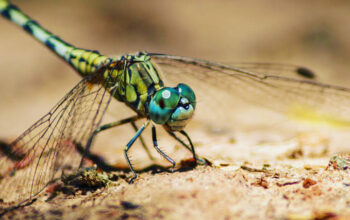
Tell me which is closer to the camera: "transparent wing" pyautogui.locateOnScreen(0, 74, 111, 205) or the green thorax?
"transparent wing" pyautogui.locateOnScreen(0, 74, 111, 205)

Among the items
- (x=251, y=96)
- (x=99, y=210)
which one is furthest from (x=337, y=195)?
(x=251, y=96)

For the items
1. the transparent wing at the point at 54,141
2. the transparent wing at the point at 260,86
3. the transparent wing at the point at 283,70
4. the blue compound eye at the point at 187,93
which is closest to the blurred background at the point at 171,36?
the transparent wing at the point at 283,70

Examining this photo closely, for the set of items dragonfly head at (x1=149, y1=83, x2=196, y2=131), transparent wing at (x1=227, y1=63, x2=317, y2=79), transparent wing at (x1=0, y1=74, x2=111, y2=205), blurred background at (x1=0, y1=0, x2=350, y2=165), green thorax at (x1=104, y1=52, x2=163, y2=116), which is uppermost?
blurred background at (x1=0, y1=0, x2=350, y2=165)

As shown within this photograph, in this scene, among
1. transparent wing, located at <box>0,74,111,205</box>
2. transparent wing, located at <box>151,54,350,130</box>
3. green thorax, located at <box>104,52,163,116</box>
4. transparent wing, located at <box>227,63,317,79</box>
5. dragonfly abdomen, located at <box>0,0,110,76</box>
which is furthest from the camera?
transparent wing, located at <box>227,63,317,79</box>

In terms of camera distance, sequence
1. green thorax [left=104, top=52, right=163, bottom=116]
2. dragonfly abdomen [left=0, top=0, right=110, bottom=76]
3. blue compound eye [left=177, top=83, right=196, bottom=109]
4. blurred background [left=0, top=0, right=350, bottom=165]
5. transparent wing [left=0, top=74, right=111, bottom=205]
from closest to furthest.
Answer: transparent wing [left=0, top=74, right=111, bottom=205], blue compound eye [left=177, top=83, right=196, bottom=109], green thorax [left=104, top=52, right=163, bottom=116], dragonfly abdomen [left=0, top=0, right=110, bottom=76], blurred background [left=0, top=0, right=350, bottom=165]

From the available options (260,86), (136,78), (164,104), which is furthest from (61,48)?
(260,86)

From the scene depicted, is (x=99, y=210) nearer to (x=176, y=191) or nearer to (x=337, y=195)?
(x=176, y=191)

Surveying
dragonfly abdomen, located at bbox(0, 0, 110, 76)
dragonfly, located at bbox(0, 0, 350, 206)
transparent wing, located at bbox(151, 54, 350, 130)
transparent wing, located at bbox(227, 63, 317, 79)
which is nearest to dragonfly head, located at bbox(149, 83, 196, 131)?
dragonfly, located at bbox(0, 0, 350, 206)

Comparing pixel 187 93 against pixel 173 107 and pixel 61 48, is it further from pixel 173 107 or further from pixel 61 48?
pixel 61 48

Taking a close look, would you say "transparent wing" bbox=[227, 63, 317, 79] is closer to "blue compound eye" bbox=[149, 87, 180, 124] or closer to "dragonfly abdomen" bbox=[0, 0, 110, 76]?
"blue compound eye" bbox=[149, 87, 180, 124]
